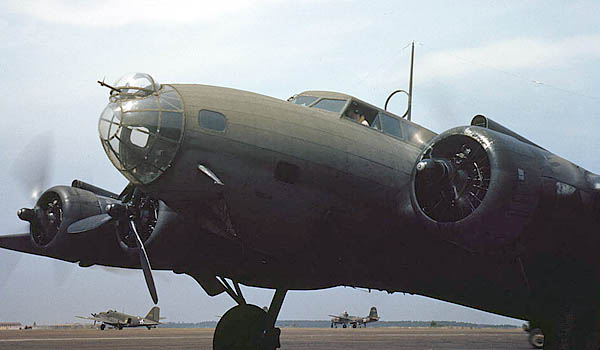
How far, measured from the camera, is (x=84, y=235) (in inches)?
560

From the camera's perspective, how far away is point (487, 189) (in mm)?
9625

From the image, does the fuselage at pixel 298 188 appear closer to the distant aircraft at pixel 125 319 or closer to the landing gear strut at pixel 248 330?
the landing gear strut at pixel 248 330

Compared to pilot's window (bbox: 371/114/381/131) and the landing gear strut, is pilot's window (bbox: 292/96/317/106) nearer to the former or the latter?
pilot's window (bbox: 371/114/381/131)

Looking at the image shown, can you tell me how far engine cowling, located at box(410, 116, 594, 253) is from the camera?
9.52 meters

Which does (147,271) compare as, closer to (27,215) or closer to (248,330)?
(248,330)

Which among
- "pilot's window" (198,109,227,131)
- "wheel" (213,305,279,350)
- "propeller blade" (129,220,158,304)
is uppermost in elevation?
"pilot's window" (198,109,227,131)

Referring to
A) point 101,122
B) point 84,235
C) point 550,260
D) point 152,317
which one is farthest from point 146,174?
point 152,317

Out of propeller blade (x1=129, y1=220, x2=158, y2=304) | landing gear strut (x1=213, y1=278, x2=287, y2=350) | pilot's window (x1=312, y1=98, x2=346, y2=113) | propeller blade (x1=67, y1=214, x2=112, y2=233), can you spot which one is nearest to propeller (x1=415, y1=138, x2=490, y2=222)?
pilot's window (x1=312, y1=98, x2=346, y2=113)

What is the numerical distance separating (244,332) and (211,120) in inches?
201

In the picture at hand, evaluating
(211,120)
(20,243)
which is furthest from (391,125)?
(20,243)

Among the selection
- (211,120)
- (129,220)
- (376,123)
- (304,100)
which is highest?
(304,100)

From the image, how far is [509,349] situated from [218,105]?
20769mm

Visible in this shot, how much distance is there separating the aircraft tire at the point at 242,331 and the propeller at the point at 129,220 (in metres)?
2.26

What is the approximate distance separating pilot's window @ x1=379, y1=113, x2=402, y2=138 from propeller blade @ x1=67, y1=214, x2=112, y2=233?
5610mm
